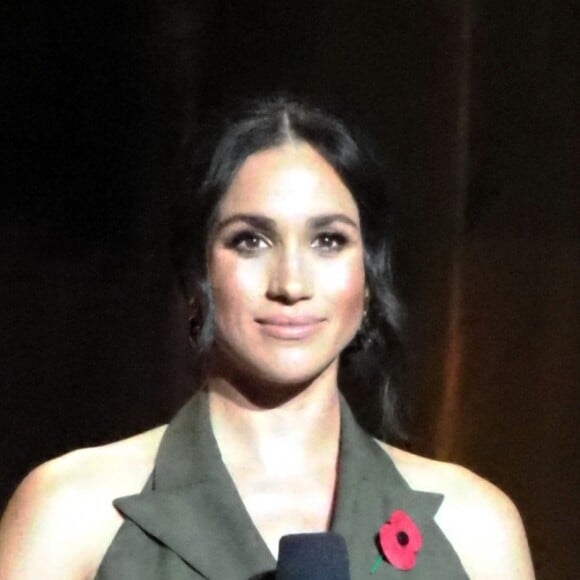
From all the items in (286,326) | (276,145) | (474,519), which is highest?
(276,145)

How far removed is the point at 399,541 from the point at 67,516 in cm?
21

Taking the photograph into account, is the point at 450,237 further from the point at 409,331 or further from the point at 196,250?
the point at 196,250

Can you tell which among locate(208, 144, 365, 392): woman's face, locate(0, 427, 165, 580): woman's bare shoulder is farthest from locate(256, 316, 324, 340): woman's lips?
locate(0, 427, 165, 580): woman's bare shoulder

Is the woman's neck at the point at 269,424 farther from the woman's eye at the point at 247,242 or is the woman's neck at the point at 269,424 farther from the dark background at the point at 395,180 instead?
the dark background at the point at 395,180

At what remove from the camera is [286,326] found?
2.50 feet

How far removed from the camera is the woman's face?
2.51 ft

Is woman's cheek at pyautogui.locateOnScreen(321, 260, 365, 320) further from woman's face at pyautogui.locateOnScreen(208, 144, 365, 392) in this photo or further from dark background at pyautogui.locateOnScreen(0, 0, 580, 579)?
dark background at pyautogui.locateOnScreen(0, 0, 580, 579)

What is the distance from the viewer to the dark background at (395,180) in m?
1.08

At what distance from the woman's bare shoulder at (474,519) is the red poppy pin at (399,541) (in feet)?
0.14

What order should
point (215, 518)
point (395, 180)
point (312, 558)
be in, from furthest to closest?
point (395, 180) → point (215, 518) → point (312, 558)

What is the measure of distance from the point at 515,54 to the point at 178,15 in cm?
31

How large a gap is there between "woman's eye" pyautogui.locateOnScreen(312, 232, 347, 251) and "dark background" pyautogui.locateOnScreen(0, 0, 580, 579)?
12.5 inches

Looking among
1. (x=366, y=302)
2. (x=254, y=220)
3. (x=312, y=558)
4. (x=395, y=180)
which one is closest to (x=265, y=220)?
(x=254, y=220)

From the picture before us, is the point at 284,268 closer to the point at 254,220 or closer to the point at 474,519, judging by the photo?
the point at 254,220
